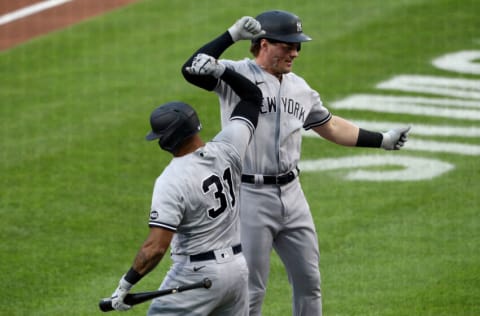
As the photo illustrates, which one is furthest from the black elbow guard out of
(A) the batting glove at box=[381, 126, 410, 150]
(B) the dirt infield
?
(B) the dirt infield

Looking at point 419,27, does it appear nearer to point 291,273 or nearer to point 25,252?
point 25,252

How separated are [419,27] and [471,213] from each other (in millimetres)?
6339

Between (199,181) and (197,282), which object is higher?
(199,181)

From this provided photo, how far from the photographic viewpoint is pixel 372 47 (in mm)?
15547

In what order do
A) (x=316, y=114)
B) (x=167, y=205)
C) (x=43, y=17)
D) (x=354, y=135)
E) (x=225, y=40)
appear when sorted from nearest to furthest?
(x=167, y=205), (x=225, y=40), (x=316, y=114), (x=354, y=135), (x=43, y=17)

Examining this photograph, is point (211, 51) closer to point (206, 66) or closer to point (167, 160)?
point (206, 66)

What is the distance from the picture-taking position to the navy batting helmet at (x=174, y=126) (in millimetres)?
6250

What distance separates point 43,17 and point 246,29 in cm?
1137

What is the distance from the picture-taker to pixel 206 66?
21.9 feet

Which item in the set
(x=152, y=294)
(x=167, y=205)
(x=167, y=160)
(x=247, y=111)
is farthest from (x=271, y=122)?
(x=167, y=160)

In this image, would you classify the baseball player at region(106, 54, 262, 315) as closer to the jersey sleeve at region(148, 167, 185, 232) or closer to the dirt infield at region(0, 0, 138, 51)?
the jersey sleeve at region(148, 167, 185, 232)

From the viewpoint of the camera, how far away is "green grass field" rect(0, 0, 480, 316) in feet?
29.5

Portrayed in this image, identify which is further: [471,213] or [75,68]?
[75,68]

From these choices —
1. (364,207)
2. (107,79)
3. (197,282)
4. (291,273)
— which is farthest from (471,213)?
(107,79)
